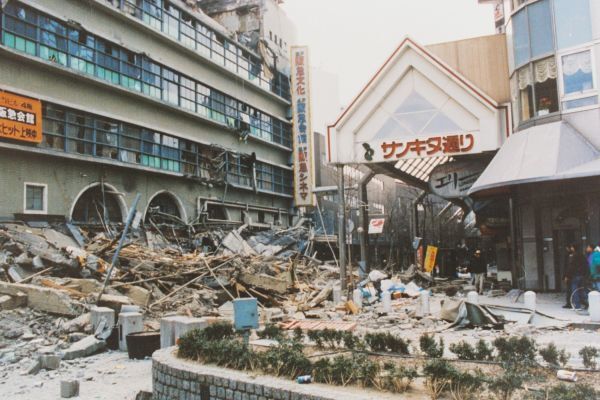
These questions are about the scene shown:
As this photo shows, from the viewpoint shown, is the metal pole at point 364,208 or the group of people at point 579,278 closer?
the group of people at point 579,278

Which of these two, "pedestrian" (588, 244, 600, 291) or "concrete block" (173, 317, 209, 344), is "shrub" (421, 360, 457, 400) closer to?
"concrete block" (173, 317, 209, 344)

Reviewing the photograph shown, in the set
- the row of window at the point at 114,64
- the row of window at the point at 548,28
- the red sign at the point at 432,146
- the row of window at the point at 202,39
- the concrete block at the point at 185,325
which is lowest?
the concrete block at the point at 185,325

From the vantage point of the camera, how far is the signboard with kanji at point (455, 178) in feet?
71.5

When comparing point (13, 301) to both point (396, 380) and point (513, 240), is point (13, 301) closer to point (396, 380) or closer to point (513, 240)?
point (396, 380)

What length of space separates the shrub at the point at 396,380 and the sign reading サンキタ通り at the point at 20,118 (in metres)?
20.7

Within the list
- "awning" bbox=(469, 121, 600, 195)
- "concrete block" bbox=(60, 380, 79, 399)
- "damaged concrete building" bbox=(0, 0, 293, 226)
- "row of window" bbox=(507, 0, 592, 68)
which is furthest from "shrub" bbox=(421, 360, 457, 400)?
"damaged concrete building" bbox=(0, 0, 293, 226)

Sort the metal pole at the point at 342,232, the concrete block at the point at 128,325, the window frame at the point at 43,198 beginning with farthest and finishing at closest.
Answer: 1. the window frame at the point at 43,198
2. the metal pole at the point at 342,232
3. the concrete block at the point at 128,325

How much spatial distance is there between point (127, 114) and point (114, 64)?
108 inches

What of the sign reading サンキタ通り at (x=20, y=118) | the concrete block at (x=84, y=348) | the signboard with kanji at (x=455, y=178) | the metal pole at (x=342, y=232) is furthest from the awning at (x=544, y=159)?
the sign reading サンキタ通り at (x=20, y=118)

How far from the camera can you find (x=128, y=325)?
12.1 m

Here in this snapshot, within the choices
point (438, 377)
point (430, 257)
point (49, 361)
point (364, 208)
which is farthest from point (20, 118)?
point (438, 377)

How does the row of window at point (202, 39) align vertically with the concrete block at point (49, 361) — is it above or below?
above

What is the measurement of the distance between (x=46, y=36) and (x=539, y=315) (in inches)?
926

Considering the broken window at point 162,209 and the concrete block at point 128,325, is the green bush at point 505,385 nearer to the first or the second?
the concrete block at point 128,325
